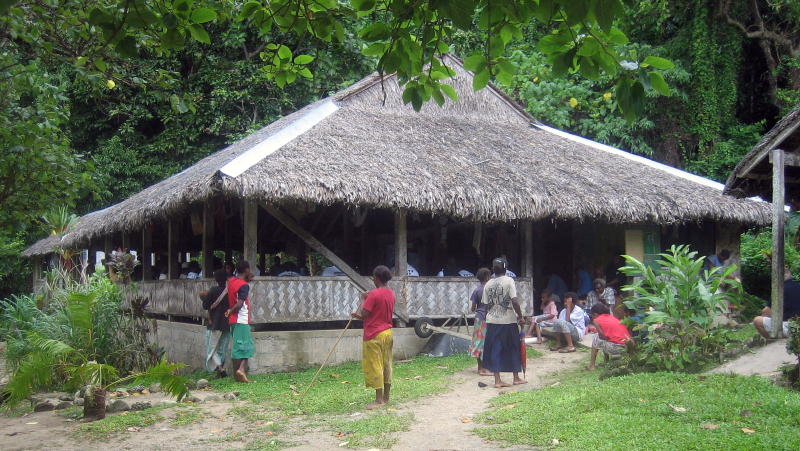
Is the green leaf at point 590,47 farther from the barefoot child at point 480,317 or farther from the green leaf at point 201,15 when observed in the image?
the barefoot child at point 480,317

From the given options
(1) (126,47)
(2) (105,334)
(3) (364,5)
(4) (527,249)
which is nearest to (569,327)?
(4) (527,249)

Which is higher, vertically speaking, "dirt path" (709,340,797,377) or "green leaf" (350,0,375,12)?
"green leaf" (350,0,375,12)

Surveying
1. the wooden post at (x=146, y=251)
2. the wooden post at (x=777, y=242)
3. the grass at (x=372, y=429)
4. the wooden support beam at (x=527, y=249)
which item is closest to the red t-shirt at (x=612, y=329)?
the wooden post at (x=777, y=242)

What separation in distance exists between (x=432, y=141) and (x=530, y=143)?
7.32 feet

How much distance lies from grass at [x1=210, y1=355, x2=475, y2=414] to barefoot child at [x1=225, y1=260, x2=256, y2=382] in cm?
28

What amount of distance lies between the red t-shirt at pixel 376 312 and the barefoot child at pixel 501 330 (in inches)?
59.5

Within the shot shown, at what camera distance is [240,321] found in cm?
973

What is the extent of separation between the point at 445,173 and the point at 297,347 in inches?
135

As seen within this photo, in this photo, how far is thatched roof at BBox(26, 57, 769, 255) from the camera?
10.4 m

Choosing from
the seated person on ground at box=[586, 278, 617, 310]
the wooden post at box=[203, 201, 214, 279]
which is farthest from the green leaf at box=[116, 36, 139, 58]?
the seated person on ground at box=[586, 278, 617, 310]

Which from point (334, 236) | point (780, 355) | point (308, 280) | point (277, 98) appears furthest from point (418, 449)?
point (277, 98)

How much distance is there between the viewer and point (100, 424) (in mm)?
7438

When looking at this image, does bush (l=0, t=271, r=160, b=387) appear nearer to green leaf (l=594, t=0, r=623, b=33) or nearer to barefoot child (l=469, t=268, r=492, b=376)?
barefoot child (l=469, t=268, r=492, b=376)

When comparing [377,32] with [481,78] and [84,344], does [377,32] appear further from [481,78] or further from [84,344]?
[84,344]
